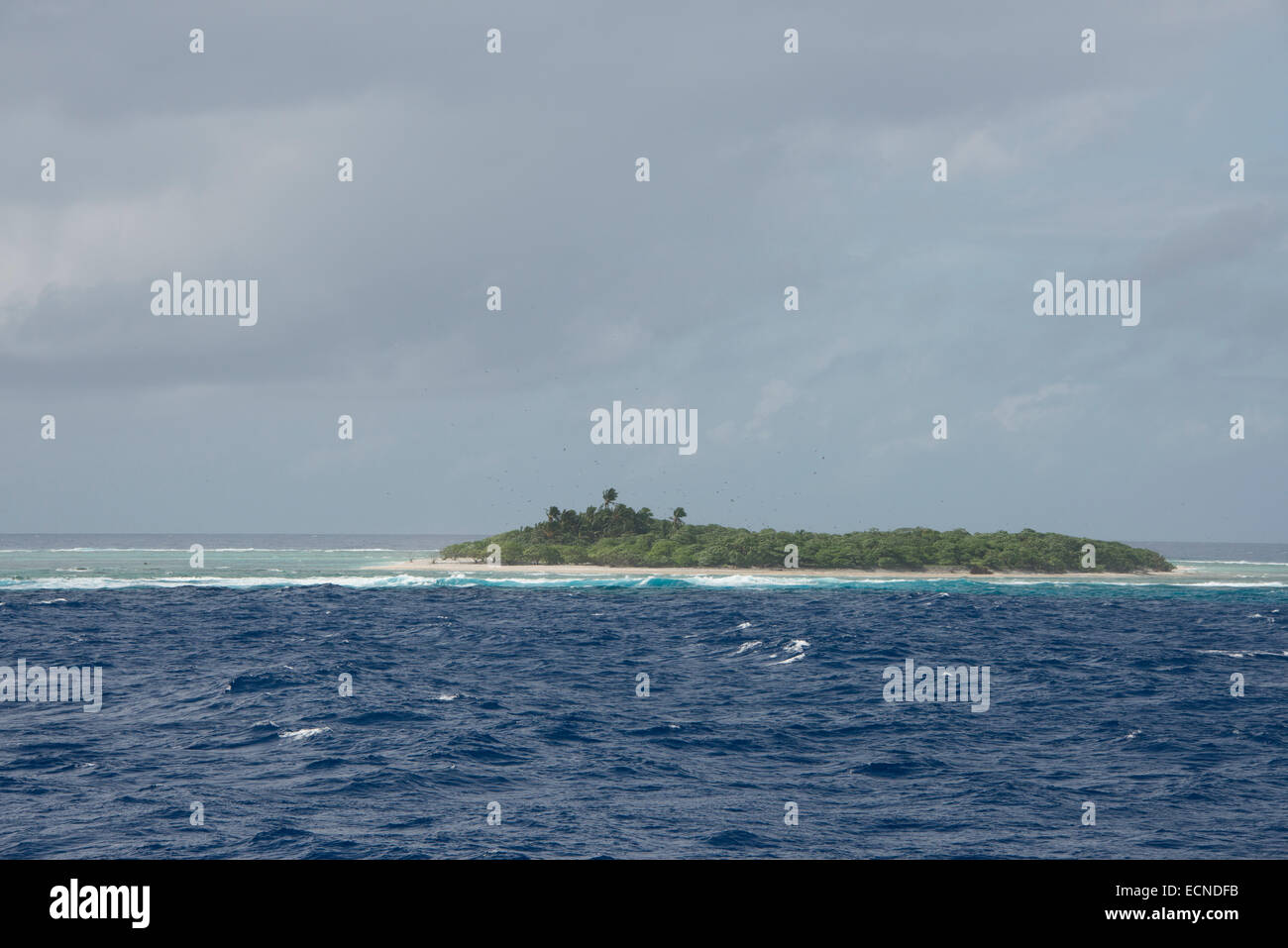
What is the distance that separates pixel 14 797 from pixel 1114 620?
6158 centimetres

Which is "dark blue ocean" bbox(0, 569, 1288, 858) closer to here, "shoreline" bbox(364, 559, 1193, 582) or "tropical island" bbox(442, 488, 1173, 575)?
"shoreline" bbox(364, 559, 1193, 582)

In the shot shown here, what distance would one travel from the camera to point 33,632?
5481cm

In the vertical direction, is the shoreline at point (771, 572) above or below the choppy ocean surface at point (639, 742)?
below

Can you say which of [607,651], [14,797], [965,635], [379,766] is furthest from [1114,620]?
[14,797]

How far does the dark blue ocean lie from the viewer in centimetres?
1862

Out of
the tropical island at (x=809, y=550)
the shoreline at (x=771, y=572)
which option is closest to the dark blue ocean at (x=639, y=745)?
the shoreline at (x=771, y=572)

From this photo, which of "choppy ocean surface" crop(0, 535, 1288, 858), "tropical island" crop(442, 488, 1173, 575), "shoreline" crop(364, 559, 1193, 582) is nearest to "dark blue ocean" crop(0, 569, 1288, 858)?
"choppy ocean surface" crop(0, 535, 1288, 858)

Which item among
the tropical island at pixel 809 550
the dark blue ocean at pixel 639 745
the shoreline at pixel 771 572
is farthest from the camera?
the tropical island at pixel 809 550

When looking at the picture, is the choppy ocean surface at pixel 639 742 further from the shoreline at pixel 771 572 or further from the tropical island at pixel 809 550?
the tropical island at pixel 809 550

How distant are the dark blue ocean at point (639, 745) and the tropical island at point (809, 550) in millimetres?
67544

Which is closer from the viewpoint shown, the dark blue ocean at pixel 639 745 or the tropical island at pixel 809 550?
the dark blue ocean at pixel 639 745

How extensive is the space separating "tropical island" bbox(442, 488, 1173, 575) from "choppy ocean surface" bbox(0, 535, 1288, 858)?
208ft

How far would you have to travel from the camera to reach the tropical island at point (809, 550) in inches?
4882
